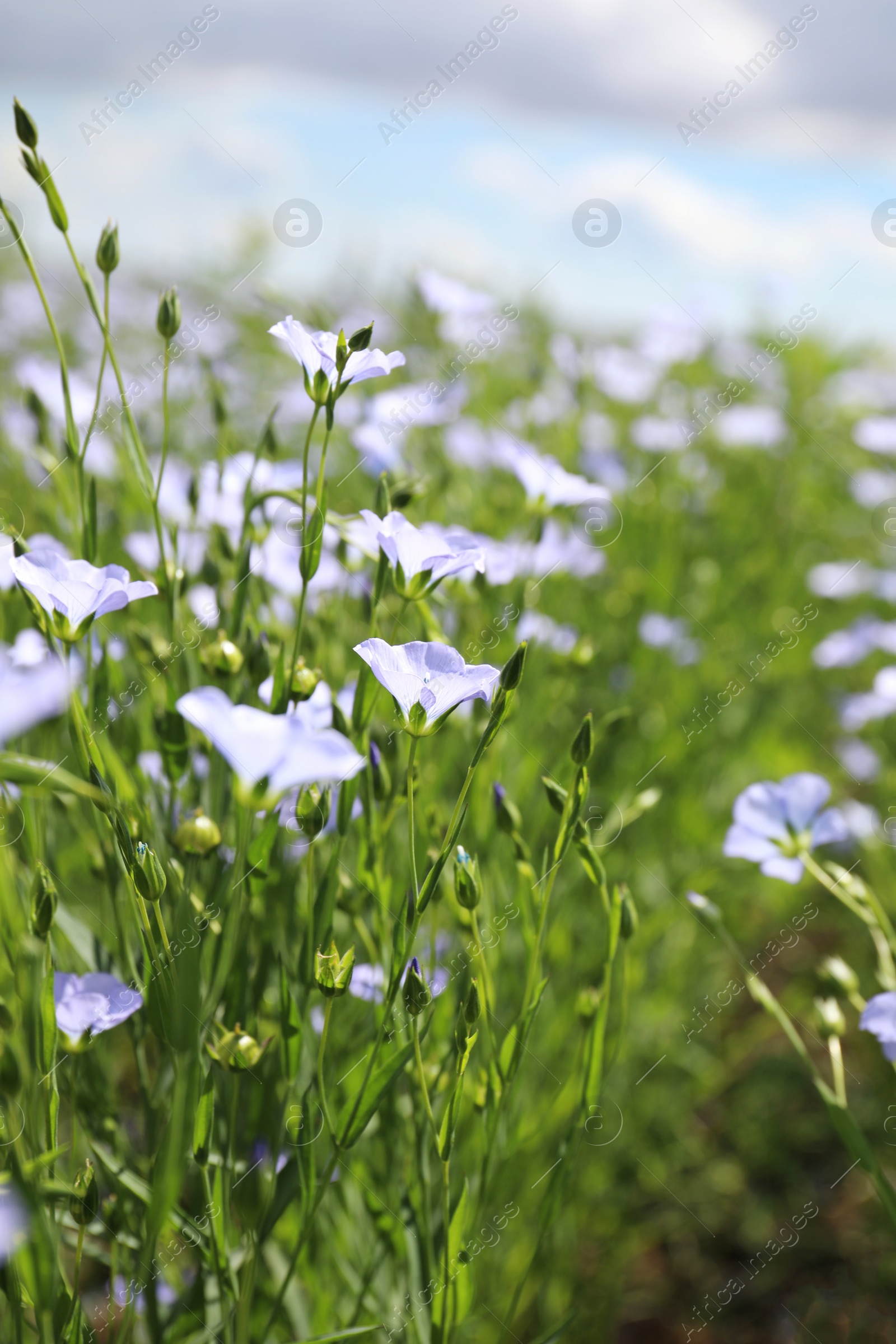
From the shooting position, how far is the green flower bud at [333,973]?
551 millimetres

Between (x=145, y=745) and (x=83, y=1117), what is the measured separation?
0.39 meters

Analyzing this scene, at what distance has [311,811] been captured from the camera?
1.95 ft

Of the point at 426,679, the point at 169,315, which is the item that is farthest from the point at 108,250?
the point at 426,679

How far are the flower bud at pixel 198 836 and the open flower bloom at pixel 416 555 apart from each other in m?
0.22

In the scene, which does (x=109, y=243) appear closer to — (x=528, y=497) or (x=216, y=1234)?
(x=528, y=497)

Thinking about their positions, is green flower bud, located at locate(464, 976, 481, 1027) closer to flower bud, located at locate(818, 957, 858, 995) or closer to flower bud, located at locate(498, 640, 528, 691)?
flower bud, located at locate(498, 640, 528, 691)

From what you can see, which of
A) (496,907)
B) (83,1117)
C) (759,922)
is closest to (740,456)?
(759,922)

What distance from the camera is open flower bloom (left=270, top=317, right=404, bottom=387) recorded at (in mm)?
667

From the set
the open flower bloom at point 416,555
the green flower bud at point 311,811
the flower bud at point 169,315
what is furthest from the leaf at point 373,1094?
the flower bud at point 169,315

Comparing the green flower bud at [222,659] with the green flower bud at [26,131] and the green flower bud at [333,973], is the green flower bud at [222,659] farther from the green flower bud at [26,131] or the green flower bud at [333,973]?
the green flower bud at [26,131]

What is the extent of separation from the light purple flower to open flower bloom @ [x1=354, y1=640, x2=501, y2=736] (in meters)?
0.38

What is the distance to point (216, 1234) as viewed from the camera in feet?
1.88

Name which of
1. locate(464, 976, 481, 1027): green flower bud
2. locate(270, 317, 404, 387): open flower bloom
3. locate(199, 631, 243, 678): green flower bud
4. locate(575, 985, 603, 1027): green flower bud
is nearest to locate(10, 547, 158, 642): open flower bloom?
locate(199, 631, 243, 678): green flower bud

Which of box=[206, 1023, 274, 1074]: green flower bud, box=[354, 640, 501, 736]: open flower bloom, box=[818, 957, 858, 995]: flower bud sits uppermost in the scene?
box=[354, 640, 501, 736]: open flower bloom
